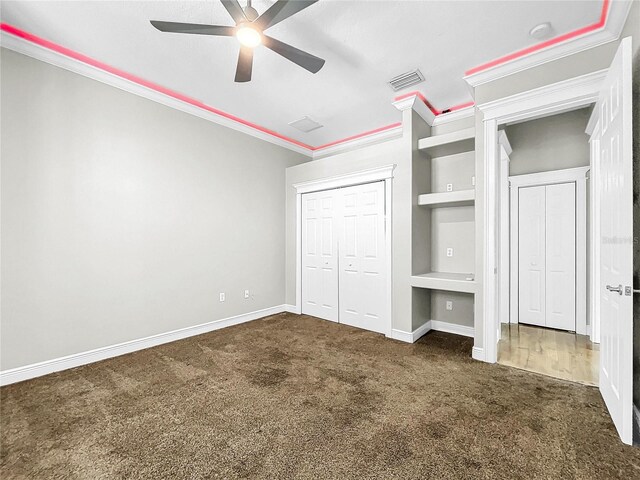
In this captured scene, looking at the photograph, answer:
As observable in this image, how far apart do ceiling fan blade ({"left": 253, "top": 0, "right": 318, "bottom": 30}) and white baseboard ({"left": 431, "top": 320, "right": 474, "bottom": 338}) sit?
3.76 meters

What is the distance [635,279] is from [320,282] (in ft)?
11.1

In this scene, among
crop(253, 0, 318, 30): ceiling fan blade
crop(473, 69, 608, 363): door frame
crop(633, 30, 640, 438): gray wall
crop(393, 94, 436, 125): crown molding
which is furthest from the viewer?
crop(393, 94, 436, 125): crown molding

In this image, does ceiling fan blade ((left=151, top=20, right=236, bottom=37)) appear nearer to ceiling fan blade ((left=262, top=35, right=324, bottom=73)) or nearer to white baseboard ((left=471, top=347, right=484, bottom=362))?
ceiling fan blade ((left=262, top=35, right=324, bottom=73))

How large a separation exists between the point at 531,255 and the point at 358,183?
259cm

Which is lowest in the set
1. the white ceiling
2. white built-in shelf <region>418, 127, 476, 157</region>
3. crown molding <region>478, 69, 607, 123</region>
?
white built-in shelf <region>418, 127, 476, 157</region>

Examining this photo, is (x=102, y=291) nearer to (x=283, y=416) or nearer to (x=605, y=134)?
(x=283, y=416)

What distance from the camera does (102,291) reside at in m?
3.09

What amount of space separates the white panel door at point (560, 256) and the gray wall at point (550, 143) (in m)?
0.32

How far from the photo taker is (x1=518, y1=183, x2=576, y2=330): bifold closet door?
3.91 meters

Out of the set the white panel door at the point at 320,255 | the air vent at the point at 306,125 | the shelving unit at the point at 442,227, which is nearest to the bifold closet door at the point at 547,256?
the shelving unit at the point at 442,227

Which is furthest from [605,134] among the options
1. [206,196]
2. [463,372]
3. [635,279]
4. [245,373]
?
[206,196]

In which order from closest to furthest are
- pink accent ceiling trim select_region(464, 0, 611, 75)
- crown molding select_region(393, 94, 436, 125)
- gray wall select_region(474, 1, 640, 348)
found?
pink accent ceiling trim select_region(464, 0, 611, 75) < gray wall select_region(474, 1, 640, 348) < crown molding select_region(393, 94, 436, 125)

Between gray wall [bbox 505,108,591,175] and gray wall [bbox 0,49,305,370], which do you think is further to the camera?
gray wall [bbox 505,108,591,175]

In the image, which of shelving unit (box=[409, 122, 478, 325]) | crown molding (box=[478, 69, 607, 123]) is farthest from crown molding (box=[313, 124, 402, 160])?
crown molding (box=[478, 69, 607, 123])
